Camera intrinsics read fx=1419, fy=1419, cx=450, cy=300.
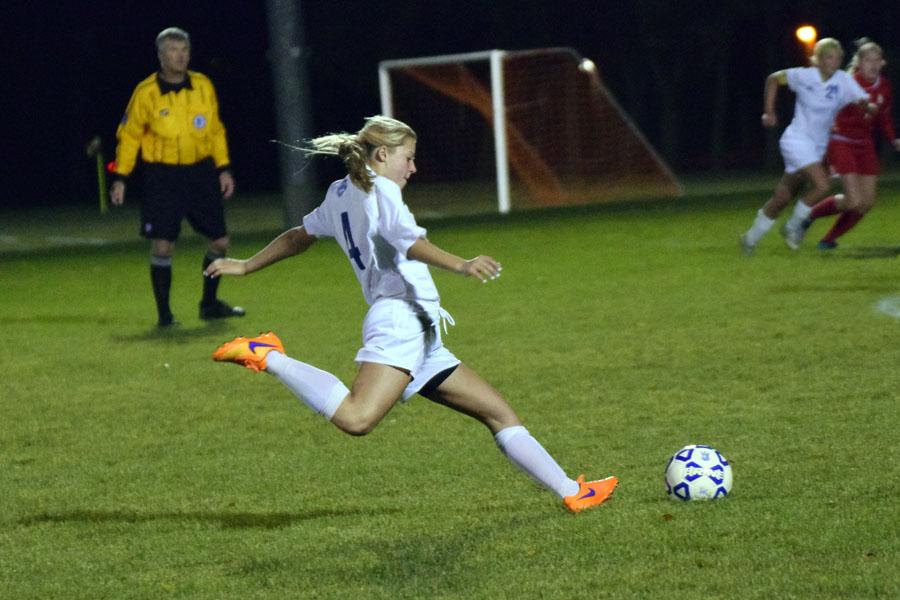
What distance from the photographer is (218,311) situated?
11.3 meters

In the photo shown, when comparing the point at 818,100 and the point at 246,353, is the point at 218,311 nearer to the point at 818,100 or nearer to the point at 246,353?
the point at 818,100

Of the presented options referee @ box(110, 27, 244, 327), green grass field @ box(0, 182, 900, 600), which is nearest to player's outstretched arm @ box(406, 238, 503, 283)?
green grass field @ box(0, 182, 900, 600)

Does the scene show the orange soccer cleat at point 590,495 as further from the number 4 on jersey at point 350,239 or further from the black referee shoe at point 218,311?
the black referee shoe at point 218,311

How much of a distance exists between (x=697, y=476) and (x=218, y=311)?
657 cm

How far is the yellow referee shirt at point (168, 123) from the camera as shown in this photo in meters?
10.3

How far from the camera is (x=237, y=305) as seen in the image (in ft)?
40.2

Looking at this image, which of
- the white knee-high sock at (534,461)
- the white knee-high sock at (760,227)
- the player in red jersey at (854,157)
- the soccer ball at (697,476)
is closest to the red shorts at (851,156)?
the player in red jersey at (854,157)

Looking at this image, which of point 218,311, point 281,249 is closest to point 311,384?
point 281,249

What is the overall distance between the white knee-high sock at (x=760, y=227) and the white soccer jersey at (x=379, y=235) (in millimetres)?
8516

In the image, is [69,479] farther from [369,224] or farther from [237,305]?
[237,305]

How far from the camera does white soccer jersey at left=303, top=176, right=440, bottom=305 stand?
4.93 meters

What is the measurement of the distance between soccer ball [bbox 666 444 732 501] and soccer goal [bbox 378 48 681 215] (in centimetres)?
1621

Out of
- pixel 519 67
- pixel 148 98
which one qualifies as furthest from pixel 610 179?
pixel 148 98

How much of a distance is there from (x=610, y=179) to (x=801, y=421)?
1582 cm
